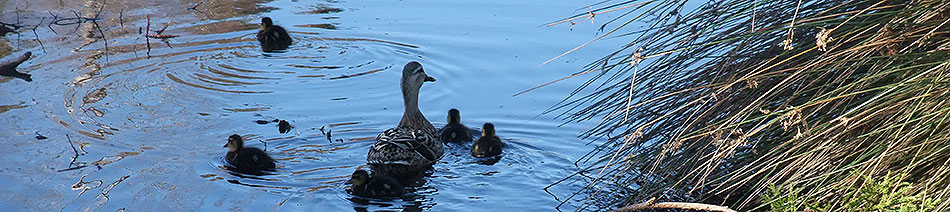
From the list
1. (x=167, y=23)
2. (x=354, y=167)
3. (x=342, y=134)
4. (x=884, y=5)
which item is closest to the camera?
(x=884, y=5)

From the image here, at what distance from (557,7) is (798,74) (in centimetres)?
617

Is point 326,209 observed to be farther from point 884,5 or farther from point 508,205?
point 884,5

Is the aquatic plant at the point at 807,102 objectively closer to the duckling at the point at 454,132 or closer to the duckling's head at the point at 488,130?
the duckling's head at the point at 488,130

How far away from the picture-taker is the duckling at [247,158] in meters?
5.92

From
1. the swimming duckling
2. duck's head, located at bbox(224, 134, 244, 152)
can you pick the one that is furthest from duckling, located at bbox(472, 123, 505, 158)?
duck's head, located at bbox(224, 134, 244, 152)

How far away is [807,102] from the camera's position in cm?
371

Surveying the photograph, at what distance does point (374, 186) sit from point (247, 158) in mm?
807

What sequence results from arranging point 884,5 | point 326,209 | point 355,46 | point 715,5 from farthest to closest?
1. point 355,46
2. point 326,209
3. point 715,5
4. point 884,5

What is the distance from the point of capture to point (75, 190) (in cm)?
539

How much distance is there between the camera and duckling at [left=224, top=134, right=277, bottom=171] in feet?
19.4

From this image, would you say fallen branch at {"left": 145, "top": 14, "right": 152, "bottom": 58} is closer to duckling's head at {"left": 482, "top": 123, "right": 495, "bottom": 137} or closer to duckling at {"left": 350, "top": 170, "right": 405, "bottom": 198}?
duckling's head at {"left": 482, "top": 123, "right": 495, "bottom": 137}

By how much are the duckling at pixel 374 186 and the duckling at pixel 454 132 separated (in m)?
0.99

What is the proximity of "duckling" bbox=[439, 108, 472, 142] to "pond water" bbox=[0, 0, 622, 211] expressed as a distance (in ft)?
0.27

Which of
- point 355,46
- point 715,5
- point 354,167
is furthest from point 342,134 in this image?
point 715,5
